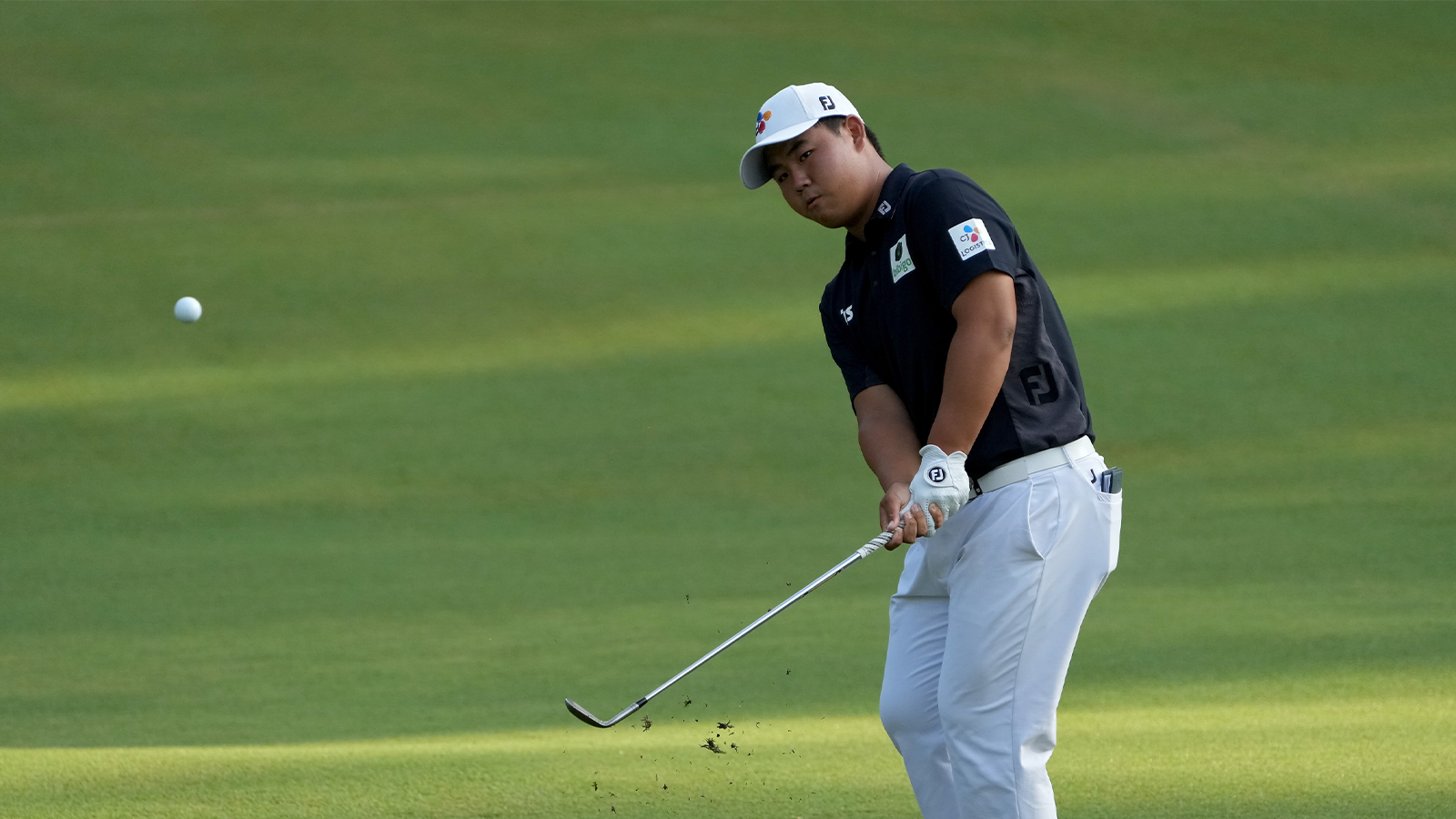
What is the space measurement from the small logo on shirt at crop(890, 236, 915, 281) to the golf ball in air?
7.87 meters

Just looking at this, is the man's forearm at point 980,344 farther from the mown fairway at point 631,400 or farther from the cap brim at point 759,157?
the mown fairway at point 631,400

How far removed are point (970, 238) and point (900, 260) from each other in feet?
0.59

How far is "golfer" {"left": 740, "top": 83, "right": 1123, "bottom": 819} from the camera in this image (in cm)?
267

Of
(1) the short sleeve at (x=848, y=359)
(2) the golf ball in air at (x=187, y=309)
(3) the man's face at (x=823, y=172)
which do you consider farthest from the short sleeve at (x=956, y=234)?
(2) the golf ball in air at (x=187, y=309)

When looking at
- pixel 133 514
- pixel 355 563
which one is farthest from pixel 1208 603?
pixel 133 514

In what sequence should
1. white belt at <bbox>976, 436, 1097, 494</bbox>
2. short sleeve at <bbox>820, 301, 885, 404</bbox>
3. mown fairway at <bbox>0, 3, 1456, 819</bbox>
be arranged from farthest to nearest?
mown fairway at <bbox>0, 3, 1456, 819</bbox> < short sleeve at <bbox>820, 301, 885, 404</bbox> < white belt at <bbox>976, 436, 1097, 494</bbox>

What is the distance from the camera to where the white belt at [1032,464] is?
2.75 metres

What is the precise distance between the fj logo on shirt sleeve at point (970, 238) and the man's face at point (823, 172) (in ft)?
0.86

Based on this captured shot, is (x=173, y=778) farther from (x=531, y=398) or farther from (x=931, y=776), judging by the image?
(x=531, y=398)

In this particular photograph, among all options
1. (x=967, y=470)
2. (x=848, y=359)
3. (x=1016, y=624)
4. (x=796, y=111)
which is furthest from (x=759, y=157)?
(x=1016, y=624)

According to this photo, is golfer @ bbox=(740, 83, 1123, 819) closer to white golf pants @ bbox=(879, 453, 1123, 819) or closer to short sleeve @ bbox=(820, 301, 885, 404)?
white golf pants @ bbox=(879, 453, 1123, 819)

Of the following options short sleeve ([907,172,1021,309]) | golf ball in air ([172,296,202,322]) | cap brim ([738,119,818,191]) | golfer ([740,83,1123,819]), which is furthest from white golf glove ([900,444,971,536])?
golf ball in air ([172,296,202,322])

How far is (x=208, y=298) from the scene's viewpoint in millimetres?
10266

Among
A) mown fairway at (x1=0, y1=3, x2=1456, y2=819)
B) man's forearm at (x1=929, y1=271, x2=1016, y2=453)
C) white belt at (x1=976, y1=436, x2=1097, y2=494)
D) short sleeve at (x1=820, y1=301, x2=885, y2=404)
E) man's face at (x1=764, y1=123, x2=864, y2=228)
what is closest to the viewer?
man's forearm at (x1=929, y1=271, x2=1016, y2=453)
